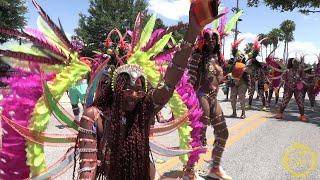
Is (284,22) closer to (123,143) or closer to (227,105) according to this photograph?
(227,105)

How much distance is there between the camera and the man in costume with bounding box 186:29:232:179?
643 cm

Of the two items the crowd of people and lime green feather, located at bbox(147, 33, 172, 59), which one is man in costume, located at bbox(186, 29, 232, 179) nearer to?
the crowd of people

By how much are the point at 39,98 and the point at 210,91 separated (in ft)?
11.5

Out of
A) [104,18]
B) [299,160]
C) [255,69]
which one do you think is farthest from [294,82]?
[104,18]

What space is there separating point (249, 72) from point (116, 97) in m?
13.1

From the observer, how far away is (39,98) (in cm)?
340

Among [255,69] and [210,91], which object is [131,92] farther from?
[255,69]

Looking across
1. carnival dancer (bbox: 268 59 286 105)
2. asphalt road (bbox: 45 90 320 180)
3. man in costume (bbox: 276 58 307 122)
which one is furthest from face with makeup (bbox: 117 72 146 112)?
carnival dancer (bbox: 268 59 286 105)

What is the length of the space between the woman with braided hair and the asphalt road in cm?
240

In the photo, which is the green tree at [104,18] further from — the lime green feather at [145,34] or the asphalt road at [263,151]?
the lime green feather at [145,34]

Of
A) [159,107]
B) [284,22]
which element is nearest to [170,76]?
[159,107]

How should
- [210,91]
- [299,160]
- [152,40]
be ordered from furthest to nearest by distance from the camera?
[299,160] → [210,91] → [152,40]

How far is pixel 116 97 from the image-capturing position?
3115mm

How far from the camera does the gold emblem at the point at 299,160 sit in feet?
24.1
